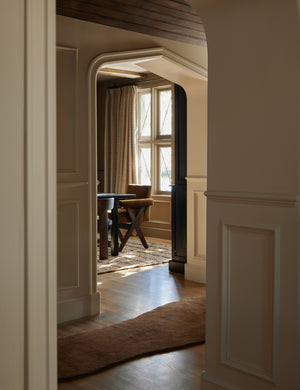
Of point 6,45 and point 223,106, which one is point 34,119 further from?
point 223,106

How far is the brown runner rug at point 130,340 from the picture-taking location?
124 inches

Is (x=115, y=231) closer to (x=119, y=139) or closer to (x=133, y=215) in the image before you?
(x=133, y=215)

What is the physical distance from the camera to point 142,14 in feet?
12.1

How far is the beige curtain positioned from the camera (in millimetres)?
8852

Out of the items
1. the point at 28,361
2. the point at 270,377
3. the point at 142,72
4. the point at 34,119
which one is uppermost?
the point at 142,72

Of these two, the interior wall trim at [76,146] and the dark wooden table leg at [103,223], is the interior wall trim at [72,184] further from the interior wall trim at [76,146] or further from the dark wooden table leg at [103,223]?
the dark wooden table leg at [103,223]

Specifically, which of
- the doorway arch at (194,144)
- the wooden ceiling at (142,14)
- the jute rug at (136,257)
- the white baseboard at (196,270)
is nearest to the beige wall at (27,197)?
the wooden ceiling at (142,14)

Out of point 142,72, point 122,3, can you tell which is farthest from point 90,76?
point 142,72

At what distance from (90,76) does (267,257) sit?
239 centimetres

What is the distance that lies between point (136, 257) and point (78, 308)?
2563mm

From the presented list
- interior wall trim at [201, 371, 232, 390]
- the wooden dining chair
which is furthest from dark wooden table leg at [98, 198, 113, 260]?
interior wall trim at [201, 371, 232, 390]

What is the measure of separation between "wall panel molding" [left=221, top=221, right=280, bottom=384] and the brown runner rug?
0.93 metres

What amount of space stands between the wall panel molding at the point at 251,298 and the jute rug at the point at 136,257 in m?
3.36

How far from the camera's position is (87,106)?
408 centimetres
